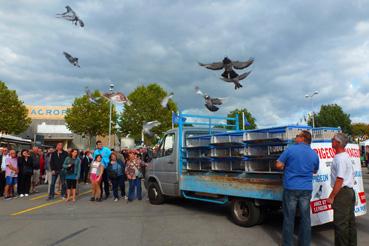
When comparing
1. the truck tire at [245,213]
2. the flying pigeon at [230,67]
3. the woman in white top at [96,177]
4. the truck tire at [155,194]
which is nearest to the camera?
the truck tire at [245,213]

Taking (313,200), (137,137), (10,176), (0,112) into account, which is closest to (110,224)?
(313,200)

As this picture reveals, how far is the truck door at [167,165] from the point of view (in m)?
9.11

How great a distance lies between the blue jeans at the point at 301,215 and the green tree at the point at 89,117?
45.3 metres

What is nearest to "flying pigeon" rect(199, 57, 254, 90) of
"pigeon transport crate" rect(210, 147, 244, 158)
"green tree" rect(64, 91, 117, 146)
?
"pigeon transport crate" rect(210, 147, 244, 158)

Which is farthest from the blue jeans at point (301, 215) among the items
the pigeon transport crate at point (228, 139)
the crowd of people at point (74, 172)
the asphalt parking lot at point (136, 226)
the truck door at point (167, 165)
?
the crowd of people at point (74, 172)

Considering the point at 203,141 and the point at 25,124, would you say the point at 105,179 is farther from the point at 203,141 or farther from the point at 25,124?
the point at 25,124

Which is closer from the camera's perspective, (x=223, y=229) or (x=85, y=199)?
(x=223, y=229)

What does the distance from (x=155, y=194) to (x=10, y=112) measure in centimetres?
3869

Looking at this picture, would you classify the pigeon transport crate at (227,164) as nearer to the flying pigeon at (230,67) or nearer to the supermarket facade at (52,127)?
the flying pigeon at (230,67)

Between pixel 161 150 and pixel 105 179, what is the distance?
3.23 metres

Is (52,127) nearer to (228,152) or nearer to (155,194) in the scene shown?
(155,194)

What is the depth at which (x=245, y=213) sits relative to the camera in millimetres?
7137

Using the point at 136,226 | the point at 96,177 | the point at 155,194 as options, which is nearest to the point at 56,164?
the point at 96,177

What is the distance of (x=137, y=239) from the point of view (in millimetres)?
6160
